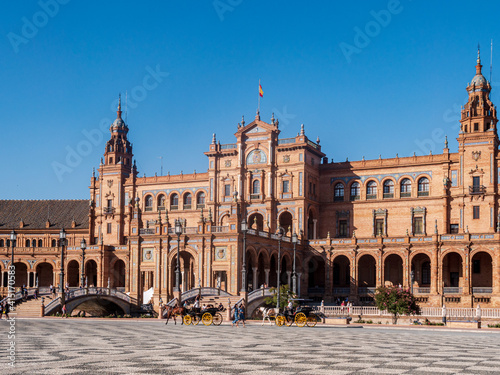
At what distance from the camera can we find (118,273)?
83.2 m

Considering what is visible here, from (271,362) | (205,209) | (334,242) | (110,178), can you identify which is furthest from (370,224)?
(271,362)

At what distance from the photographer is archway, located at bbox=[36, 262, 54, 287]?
9025 cm

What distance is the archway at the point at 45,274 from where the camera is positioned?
90.2m

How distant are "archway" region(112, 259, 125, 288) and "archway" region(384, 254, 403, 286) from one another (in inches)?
1251

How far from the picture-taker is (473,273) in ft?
224

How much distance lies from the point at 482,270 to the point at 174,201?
37.7 m

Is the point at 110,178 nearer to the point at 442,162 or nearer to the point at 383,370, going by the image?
the point at 442,162

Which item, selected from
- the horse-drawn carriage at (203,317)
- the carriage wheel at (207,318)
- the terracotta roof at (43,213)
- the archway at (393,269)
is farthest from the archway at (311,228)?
the carriage wheel at (207,318)

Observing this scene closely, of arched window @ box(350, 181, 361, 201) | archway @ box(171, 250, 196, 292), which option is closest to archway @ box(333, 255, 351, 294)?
arched window @ box(350, 181, 361, 201)

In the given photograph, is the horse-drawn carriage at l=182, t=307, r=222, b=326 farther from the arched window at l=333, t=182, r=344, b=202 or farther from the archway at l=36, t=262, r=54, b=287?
the archway at l=36, t=262, r=54, b=287

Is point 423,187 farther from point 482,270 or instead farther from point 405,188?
point 482,270

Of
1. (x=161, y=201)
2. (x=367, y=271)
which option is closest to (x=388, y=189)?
(x=367, y=271)

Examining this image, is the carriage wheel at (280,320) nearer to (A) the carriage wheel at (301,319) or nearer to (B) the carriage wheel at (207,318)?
(A) the carriage wheel at (301,319)

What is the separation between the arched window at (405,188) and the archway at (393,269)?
23.4ft
